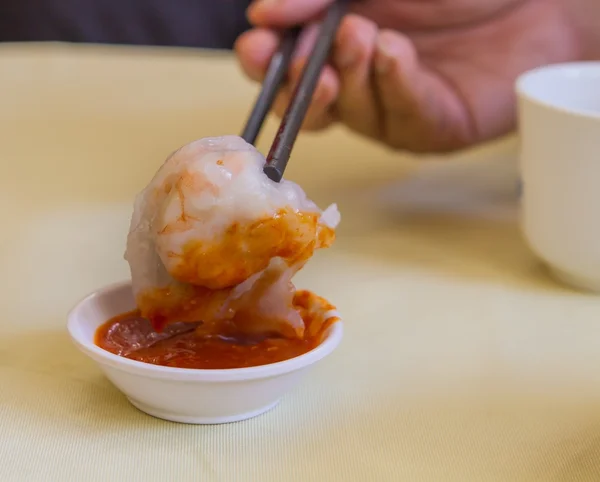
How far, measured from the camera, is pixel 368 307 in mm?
812

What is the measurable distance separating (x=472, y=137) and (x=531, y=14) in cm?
22

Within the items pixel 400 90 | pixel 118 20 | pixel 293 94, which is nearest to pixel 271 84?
pixel 293 94

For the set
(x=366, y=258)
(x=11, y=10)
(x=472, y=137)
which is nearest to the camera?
(x=366, y=258)

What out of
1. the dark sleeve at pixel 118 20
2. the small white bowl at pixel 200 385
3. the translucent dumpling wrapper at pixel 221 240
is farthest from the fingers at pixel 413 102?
the dark sleeve at pixel 118 20

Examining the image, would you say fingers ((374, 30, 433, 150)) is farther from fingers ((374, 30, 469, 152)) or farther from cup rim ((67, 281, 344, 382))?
cup rim ((67, 281, 344, 382))

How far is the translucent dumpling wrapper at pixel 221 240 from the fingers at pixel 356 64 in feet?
1.17

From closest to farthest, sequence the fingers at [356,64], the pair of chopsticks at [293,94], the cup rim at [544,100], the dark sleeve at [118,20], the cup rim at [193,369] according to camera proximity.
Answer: the cup rim at [193,369] → the pair of chopsticks at [293,94] → the cup rim at [544,100] → the fingers at [356,64] → the dark sleeve at [118,20]

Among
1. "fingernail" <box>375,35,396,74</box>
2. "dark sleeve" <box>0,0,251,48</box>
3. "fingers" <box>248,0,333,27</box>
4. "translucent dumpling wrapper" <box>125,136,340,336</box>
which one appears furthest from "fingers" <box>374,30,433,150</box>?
"dark sleeve" <box>0,0,251,48</box>

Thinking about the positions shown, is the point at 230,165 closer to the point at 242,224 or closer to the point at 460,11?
the point at 242,224

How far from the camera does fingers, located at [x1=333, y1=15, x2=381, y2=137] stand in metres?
0.97

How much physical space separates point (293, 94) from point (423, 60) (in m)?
0.49

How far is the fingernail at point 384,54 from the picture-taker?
3.23 ft

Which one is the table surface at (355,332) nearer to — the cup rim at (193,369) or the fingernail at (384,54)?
the cup rim at (193,369)

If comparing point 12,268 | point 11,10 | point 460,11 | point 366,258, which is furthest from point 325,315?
point 11,10
